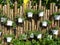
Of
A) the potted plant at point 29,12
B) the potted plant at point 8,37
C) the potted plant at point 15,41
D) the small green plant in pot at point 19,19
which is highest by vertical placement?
the potted plant at point 29,12

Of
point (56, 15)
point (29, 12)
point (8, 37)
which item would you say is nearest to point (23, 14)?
point (29, 12)

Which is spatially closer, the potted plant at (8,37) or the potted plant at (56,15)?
the potted plant at (8,37)

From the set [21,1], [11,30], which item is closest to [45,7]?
[21,1]

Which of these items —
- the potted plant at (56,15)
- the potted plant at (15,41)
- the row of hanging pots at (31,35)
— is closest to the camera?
the potted plant at (15,41)

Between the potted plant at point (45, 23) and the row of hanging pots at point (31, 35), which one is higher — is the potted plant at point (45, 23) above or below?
above

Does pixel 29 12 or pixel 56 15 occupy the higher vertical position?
pixel 29 12

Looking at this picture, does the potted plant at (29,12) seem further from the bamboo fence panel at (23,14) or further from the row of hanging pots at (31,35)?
the row of hanging pots at (31,35)

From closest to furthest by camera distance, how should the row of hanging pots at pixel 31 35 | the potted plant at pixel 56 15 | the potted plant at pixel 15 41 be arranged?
the potted plant at pixel 15 41 → the row of hanging pots at pixel 31 35 → the potted plant at pixel 56 15

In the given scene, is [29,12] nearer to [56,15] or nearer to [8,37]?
[56,15]

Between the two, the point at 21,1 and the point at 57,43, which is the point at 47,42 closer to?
the point at 57,43

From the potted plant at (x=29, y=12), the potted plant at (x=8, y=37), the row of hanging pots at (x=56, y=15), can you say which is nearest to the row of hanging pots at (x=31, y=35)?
the potted plant at (x=8, y=37)

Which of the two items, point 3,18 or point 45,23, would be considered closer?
point 3,18

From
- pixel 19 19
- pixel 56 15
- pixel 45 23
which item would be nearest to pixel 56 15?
pixel 56 15

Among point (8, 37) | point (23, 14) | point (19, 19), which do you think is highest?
point (23, 14)
